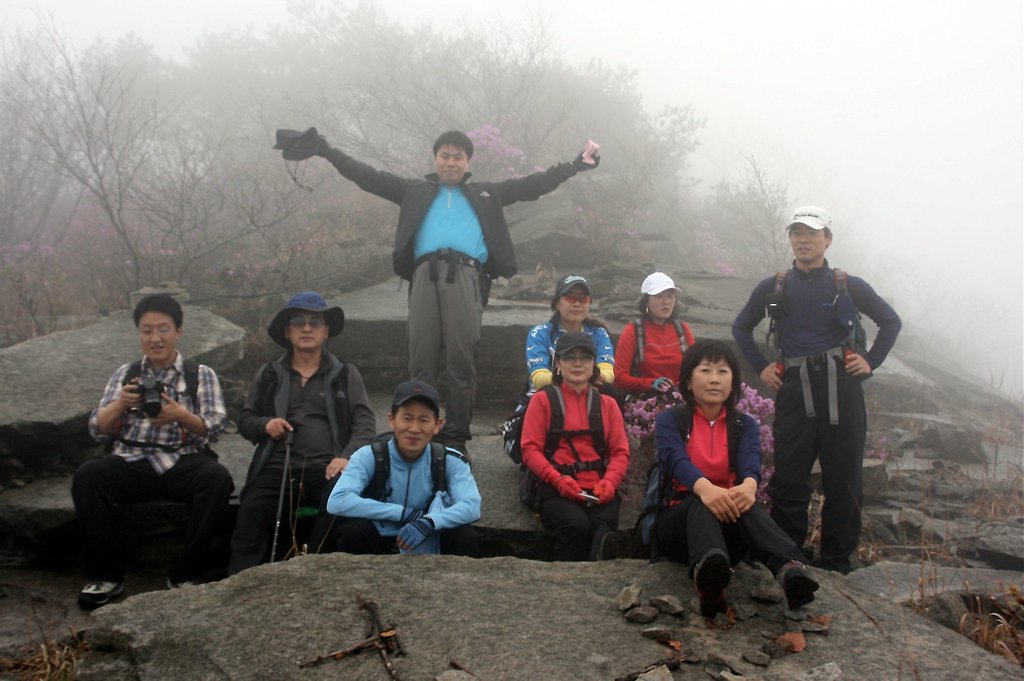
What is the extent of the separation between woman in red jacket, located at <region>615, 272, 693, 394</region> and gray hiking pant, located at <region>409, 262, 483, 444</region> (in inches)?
44.7

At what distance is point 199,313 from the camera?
7.44m

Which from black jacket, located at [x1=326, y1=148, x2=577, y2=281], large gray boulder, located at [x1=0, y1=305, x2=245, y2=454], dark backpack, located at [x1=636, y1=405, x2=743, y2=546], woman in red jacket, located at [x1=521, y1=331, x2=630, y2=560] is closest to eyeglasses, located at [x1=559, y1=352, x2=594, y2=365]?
woman in red jacket, located at [x1=521, y1=331, x2=630, y2=560]

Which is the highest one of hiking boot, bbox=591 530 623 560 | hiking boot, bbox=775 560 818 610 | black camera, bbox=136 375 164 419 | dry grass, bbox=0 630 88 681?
black camera, bbox=136 375 164 419

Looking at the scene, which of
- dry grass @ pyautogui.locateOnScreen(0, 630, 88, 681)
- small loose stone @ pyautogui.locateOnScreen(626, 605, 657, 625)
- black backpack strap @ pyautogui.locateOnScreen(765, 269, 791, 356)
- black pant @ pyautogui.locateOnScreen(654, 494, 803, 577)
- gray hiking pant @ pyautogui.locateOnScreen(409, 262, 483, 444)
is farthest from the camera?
gray hiking pant @ pyautogui.locateOnScreen(409, 262, 483, 444)

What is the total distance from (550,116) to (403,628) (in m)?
16.2

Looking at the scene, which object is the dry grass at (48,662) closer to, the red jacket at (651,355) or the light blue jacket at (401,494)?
the light blue jacket at (401,494)

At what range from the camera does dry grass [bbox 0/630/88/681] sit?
3.51 meters

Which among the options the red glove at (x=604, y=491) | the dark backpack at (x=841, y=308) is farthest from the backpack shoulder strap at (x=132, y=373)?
the dark backpack at (x=841, y=308)

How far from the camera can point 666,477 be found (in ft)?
12.8

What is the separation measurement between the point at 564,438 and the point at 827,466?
160 centimetres

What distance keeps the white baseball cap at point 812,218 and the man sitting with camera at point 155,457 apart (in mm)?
3830

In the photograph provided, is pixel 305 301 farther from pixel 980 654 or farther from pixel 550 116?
pixel 550 116

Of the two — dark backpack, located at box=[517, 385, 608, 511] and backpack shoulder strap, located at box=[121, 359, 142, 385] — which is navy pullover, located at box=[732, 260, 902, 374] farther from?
backpack shoulder strap, located at box=[121, 359, 142, 385]

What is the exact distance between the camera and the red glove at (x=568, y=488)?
172 inches
